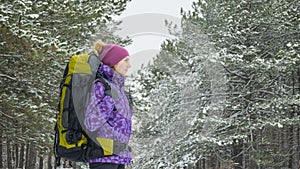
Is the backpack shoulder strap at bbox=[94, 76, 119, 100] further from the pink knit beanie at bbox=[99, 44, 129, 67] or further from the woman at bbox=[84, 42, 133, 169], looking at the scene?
the pink knit beanie at bbox=[99, 44, 129, 67]

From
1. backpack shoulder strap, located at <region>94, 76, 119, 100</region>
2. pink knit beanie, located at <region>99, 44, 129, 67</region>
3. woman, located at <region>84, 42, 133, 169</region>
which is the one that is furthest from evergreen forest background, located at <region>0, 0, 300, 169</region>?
backpack shoulder strap, located at <region>94, 76, 119, 100</region>

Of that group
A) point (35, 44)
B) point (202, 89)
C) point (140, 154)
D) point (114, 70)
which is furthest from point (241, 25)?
point (114, 70)

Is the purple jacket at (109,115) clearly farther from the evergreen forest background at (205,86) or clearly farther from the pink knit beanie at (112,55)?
the evergreen forest background at (205,86)

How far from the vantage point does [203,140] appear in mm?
12055

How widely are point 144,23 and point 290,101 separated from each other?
4.78 metres

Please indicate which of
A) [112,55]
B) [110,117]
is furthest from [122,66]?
[110,117]

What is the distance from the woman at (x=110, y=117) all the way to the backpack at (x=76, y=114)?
4cm

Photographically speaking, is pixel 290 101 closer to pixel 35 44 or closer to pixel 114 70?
pixel 35 44

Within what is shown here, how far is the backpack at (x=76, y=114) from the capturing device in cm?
235

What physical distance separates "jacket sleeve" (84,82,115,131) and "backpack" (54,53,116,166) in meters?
0.03

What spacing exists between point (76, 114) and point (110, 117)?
23cm

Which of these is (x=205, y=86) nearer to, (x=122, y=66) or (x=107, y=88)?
(x=122, y=66)

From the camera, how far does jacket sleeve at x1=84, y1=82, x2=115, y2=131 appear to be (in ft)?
7.70

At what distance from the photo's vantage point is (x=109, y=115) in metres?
2.43
